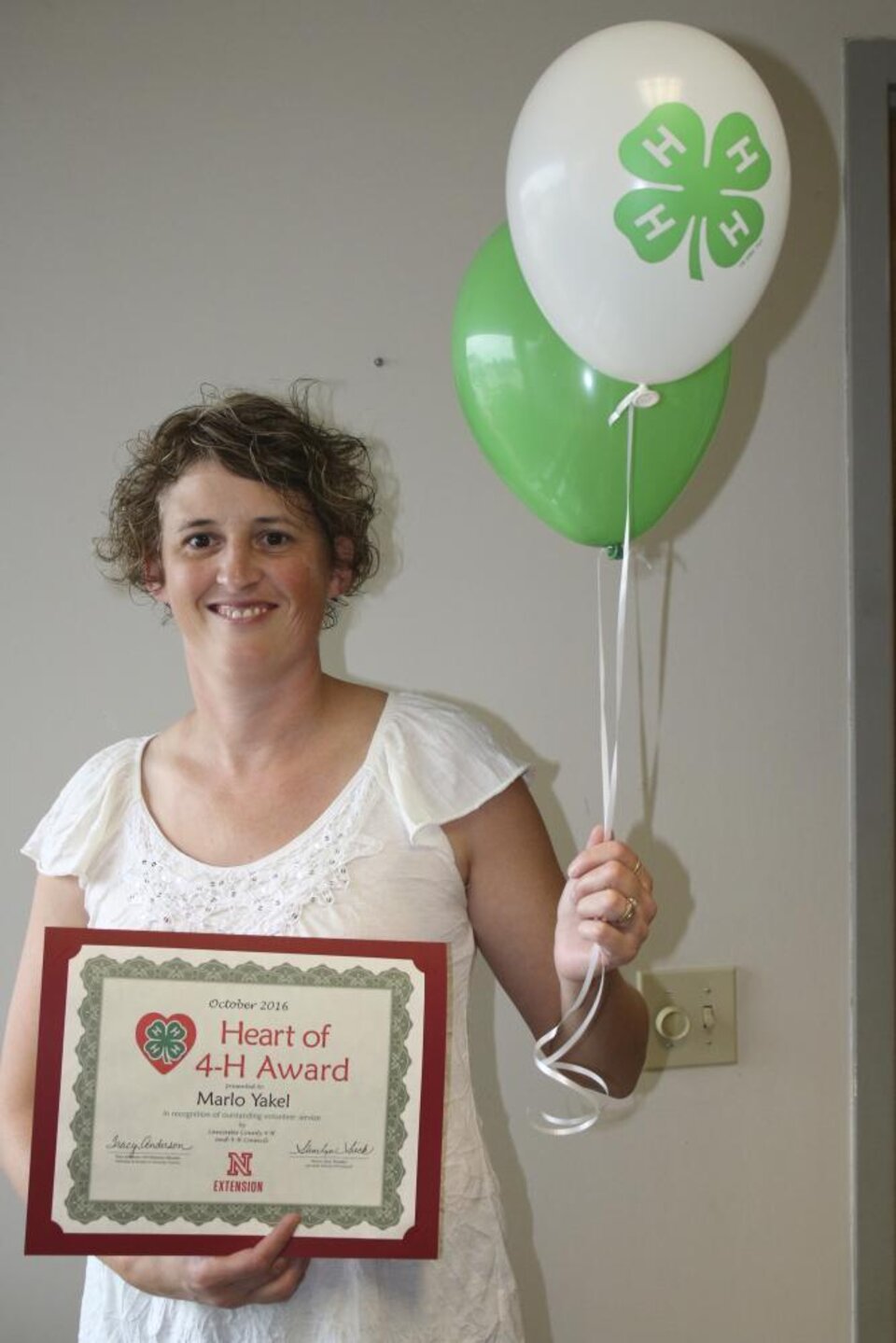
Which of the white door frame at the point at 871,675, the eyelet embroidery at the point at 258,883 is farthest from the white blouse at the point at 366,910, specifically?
the white door frame at the point at 871,675

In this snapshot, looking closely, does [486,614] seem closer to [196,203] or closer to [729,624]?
[729,624]

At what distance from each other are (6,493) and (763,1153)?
1224 millimetres

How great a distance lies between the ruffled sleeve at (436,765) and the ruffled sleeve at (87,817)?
24cm

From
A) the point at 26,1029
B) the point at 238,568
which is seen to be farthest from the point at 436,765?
the point at 26,1029

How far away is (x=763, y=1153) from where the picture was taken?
1.65 meters

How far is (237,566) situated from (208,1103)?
42 centimetres

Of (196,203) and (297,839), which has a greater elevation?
(196,203)

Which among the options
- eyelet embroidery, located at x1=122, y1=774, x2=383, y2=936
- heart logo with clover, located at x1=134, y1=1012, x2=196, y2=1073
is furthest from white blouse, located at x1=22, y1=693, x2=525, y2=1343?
heart logo with clover, located at x1=134, y1=1012, x2=196, y2=1073

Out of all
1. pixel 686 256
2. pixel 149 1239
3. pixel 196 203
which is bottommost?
pixel 149 1239

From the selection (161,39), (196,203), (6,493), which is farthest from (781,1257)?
(161,39)

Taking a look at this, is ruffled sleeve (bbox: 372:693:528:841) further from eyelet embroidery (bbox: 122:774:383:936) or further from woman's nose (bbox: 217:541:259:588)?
woman's nose (bbox: 217:541:259:588)

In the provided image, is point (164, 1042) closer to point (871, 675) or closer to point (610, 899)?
point (610, 899)

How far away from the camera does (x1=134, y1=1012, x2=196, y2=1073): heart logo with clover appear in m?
0.95

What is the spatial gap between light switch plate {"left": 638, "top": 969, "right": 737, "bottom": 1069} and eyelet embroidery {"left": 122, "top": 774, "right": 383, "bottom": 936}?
0.65m
